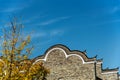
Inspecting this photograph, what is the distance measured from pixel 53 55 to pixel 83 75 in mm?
3235

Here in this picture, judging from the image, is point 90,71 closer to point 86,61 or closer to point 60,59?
point 86,61

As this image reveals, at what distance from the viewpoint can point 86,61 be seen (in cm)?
2903

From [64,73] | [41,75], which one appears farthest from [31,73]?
[64,73]

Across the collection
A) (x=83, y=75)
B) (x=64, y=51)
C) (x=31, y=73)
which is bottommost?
(x=31, y=73)

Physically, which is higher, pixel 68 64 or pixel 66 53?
pixel 66 53

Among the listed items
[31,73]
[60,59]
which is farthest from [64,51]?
[31,73]

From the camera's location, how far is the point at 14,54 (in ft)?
64.4

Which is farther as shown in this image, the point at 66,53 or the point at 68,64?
the point at 66,53

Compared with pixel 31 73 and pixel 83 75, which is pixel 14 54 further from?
pixel 83 75

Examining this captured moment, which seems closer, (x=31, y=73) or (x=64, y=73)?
(x=31, y=73)

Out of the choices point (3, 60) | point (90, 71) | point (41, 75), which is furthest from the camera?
point (90, 71)

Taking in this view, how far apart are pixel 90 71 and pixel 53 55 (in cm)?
362

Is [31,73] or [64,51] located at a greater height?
[64,51]

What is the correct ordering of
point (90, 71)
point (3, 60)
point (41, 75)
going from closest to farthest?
point (3, 60)
point (41, 75)
point (90, 71)
